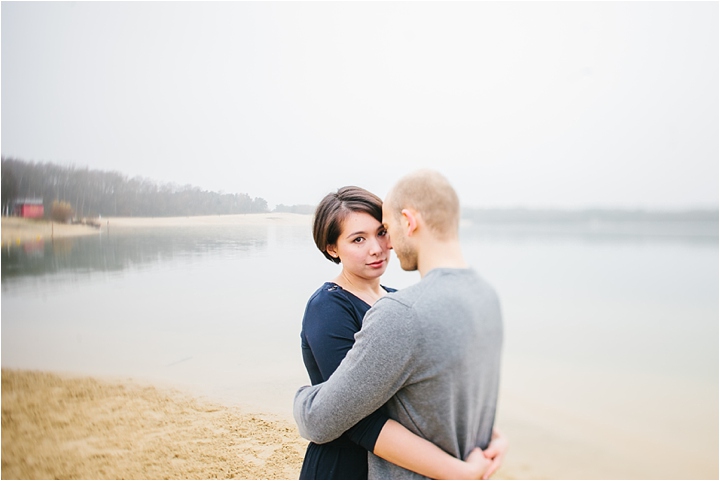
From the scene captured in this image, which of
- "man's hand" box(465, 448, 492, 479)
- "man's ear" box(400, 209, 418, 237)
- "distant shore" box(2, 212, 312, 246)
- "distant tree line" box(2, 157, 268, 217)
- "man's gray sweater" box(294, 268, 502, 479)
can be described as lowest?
"man's hand" box(465, 448, 492, 479)

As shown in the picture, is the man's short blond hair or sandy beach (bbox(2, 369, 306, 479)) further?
sandy beach (bbox(2, 369, 306, 479))

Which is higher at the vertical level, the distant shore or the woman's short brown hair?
the woman's short brown hair

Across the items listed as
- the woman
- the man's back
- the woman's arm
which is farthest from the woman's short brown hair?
the woman's arm

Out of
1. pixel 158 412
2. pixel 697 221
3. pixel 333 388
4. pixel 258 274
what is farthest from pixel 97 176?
pixel 697 221

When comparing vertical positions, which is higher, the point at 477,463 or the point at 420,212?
the point at 420,212

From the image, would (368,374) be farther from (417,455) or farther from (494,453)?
(494,453)

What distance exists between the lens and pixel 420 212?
1.06m

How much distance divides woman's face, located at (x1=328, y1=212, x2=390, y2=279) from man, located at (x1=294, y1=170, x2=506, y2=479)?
21 centimetres

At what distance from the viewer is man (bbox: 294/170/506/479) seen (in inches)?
38.7

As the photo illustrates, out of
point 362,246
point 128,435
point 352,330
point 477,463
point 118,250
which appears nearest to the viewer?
point 477,463

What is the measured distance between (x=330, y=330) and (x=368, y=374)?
0.22m

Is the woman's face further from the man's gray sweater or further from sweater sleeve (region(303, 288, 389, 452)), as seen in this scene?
the man's gray sweater

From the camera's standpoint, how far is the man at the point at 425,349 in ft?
3.22

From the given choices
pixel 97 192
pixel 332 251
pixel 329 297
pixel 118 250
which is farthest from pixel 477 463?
pixel 97 192
